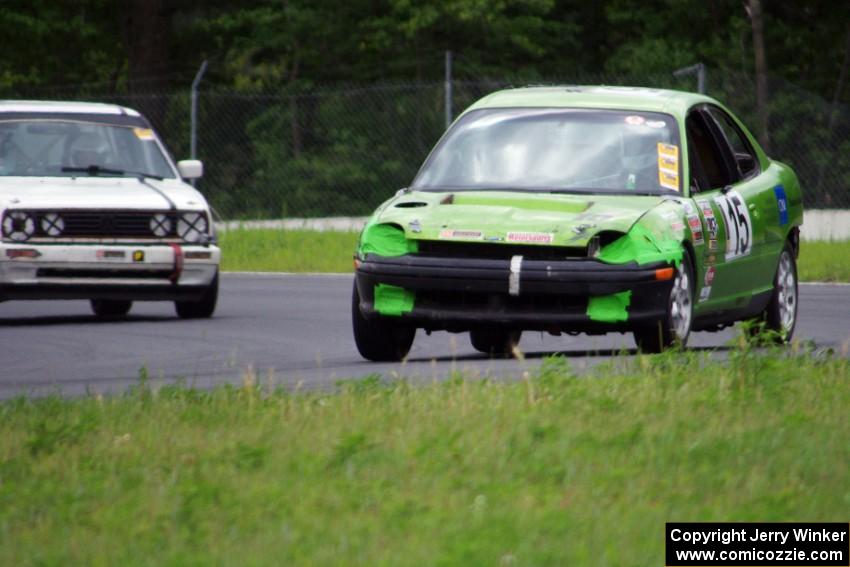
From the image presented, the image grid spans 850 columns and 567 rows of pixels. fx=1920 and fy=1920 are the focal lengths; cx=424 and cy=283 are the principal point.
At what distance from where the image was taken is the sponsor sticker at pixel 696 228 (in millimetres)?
10570

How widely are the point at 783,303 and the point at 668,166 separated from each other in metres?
1.83

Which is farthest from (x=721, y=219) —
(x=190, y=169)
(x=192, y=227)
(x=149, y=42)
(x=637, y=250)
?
(x=149, y=42)

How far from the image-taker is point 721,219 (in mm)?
11109

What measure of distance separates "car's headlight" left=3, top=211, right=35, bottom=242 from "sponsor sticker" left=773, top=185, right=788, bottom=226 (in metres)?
5.35

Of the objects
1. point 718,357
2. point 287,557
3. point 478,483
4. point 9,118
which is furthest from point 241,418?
point 9,118

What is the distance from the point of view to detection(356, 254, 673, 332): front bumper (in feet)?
32.7

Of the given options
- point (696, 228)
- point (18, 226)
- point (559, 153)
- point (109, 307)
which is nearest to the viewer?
point (696, 228)

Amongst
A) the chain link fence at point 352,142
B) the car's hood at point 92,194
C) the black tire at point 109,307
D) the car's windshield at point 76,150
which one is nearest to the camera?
the car's hood at point 92,194

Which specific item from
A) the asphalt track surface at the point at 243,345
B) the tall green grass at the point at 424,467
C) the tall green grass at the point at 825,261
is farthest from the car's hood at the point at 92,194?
the tall green grass at the point at 825,261

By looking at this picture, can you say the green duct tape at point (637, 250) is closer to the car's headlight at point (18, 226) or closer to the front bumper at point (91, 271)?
the front bumper at point (91, 271)

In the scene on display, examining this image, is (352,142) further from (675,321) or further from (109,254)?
(675,321)

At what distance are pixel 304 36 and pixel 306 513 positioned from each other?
39.7m

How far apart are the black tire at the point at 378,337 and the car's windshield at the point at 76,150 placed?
4.89 metres

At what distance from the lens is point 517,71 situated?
4238 centimetres
